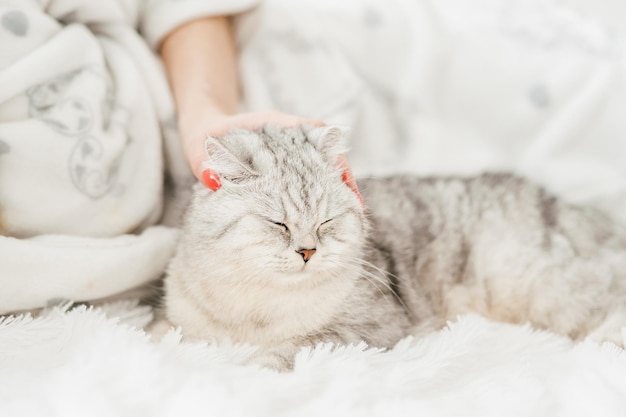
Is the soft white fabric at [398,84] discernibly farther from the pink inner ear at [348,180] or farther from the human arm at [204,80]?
the pink inner ear at [348,180]

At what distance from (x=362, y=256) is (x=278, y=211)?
281 mm

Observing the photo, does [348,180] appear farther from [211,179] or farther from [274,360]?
[274,360]

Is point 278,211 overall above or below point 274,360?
above

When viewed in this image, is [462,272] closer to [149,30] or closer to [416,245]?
[416,245]

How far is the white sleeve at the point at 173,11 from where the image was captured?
1805 mm

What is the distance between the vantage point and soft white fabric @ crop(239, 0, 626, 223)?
190cm

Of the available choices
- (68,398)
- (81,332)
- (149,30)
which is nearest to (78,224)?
(81,332)

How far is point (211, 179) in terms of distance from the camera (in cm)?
131

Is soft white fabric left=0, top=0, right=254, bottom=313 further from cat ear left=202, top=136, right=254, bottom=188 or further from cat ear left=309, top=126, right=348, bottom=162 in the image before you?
cat ear left=309, top=126, right=348, bottom=162

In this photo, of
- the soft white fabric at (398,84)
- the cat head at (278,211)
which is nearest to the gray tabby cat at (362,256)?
the cat head at (278,211)

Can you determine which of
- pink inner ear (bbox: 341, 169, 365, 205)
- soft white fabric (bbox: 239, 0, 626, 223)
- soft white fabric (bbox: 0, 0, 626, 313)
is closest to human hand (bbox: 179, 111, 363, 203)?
pink inner ear (bbox: 341, 169, 365, 205)

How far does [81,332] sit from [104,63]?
0.78 meters

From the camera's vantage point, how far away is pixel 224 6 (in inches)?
72.1

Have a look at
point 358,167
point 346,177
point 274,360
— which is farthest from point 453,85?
point 274,360
